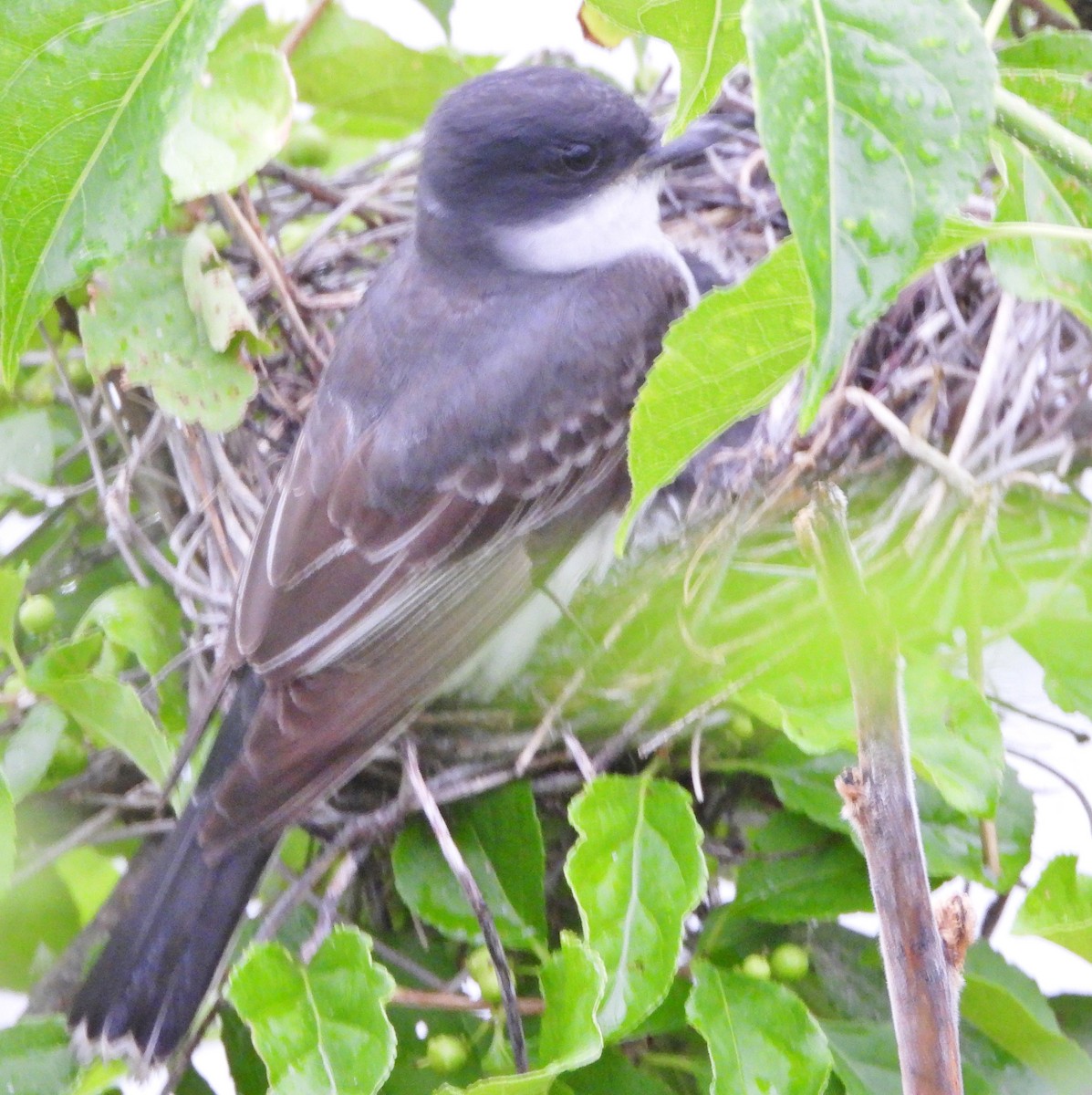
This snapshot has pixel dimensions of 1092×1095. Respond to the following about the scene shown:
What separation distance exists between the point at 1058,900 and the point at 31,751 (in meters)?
0.99

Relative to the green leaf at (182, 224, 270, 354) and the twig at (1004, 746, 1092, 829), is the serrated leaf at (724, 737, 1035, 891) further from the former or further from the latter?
the green leaf at (182, 224, 270, 354)

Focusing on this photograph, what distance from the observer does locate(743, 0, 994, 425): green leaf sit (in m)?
0.63

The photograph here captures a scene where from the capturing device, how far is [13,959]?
1.75 meters

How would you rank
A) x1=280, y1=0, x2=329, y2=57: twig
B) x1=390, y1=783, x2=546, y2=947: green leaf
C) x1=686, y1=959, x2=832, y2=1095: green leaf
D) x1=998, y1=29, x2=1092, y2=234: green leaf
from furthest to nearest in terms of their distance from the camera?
x1=280, y1=0, x2=329, y2=57: twig < x1=390, y1=783, x2=546, y2=947: green leaf < x1=686, y1=959, x2=832, y2=1095: green leaf < x1=998, y1=29, x2=1092, y2=234: green leaf

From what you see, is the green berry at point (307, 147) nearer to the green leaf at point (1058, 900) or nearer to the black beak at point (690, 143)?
the black beak at point (690, 143)

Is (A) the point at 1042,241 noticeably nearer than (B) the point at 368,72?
Yes

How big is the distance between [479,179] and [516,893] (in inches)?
42.0

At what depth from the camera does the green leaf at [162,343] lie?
1817mm

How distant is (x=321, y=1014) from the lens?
1275 mm

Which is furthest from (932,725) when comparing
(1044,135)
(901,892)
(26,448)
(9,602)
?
(26,448)

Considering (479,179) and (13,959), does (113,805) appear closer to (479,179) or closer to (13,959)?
(13,959)

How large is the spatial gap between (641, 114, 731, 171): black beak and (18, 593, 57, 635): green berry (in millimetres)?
1019

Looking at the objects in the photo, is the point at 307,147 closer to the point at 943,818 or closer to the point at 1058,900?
the point at 943,818

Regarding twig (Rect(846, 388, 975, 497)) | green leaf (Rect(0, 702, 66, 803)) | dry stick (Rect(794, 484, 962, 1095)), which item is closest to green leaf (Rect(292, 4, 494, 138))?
twig (Rect(846, 388, 975, 497))
